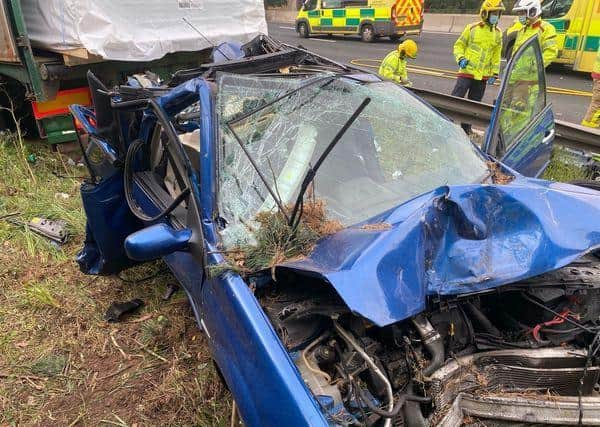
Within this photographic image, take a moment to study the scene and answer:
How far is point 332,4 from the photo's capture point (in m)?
19.0

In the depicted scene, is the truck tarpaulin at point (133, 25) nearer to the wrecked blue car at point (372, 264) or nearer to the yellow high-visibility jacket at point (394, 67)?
the yellow high-visibility jacket at point (394, 67)

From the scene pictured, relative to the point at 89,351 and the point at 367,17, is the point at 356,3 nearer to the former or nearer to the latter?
the point at 367,17

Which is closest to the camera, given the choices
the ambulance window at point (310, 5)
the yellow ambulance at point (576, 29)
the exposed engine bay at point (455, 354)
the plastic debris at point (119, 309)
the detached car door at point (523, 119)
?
the exposed engine bay at point (455, 354)

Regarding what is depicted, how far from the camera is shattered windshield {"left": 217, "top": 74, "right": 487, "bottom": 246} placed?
2352 millimetres

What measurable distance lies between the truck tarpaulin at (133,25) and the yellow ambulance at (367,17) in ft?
38.7

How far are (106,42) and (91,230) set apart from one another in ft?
8.80

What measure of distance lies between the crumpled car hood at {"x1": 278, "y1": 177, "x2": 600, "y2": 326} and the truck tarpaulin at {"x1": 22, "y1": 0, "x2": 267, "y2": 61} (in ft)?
13.9

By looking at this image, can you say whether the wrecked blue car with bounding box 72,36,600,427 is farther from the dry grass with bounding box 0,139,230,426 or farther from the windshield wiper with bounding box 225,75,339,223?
the dry grass with bounding box 0,139,230,426

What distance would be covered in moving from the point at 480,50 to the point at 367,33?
12012mm

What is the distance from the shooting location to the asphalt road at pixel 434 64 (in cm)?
926

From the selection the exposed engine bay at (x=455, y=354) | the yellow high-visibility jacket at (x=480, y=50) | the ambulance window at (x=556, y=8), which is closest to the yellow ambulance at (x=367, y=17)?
the ambulance window at (x=556, y=8)

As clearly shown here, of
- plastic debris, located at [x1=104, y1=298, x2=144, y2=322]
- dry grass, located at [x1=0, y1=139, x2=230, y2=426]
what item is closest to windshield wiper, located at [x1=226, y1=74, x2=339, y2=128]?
dry grass, located at [x1=0, y1=139, x2=230, y2=426]

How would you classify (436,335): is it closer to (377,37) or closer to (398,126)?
(398,126)

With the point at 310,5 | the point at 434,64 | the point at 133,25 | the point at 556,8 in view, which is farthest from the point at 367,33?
the point at 133,25
